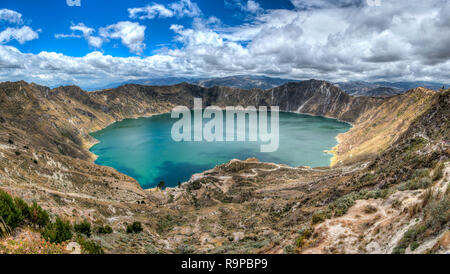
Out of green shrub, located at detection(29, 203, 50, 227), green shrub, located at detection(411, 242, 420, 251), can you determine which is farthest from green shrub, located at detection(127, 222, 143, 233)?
green shrub, located at detection(411, 242, 420, 251)

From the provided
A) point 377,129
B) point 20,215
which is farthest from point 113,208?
point 377,129

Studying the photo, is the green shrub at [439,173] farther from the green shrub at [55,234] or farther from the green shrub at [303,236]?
the green shrub at [55,234]

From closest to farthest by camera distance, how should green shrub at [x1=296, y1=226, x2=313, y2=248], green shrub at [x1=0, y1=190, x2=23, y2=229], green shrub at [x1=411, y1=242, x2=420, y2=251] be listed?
green shrub at [x1=411, y1=242, x2=420, y2=251]
green shrub at [x1=0, y1=190, x2=23, y2=229]
green shrub at [x1=296, y1=226, x2=313, y2=248]

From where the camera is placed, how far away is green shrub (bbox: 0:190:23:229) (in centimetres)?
1481

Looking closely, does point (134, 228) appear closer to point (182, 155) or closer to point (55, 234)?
point (55, 234)

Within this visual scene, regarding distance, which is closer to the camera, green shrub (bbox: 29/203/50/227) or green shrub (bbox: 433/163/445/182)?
green shrub (bbox: 29/203/50/227)

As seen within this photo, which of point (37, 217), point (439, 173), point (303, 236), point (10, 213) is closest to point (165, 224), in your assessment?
point (37, 217)

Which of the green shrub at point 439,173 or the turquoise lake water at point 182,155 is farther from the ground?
the green shrub at point 439,173

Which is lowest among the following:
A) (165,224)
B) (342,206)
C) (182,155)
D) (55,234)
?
(165,224)

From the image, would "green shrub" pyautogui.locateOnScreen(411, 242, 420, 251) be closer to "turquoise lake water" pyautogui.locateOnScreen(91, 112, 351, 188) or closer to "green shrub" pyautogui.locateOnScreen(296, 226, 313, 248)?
"green shrub" pyautogui.locateOnScreen(296, 226, 313, 248)

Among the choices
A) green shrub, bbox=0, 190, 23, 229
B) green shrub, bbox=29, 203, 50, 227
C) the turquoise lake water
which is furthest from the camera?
the turquoise lake water

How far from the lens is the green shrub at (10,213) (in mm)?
14812

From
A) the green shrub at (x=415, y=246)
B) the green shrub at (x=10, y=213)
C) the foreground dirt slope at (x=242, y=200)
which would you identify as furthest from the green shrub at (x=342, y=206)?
the green shrub at (x=10, y=213)

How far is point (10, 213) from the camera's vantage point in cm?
1519
